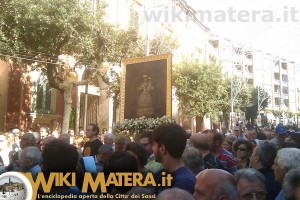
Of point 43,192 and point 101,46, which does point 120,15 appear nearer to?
point 101,46

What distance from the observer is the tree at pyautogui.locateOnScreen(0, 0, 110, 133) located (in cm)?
1518

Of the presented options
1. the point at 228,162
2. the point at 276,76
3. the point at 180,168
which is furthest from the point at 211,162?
the point at 276,76

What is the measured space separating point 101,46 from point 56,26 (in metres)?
3.07

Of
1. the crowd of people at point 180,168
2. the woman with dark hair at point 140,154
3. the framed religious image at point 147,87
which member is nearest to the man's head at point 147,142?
the crowd of people at point 180,168

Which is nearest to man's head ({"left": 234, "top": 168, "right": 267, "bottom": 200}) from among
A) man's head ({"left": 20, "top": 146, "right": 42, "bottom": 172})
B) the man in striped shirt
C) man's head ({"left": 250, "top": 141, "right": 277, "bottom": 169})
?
man's head ({"left": 250, "top": 141, "right": 277, "bottom": 169})

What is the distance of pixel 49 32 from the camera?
1582 cm

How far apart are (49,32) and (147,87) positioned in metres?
7.53

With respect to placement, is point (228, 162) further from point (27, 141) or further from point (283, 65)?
point (283, 65)

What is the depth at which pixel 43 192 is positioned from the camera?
3.22 meters

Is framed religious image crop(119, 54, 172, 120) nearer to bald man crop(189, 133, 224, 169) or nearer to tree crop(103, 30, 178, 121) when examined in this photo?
bald man crop(189, 133, 224, 169)

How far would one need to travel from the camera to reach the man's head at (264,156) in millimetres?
4297

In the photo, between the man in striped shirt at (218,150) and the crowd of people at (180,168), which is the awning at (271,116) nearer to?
the man in striped shirt at (218,150)

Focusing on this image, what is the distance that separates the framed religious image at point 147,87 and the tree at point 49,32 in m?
4.91

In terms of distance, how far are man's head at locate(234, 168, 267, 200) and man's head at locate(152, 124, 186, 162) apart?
58 cm
